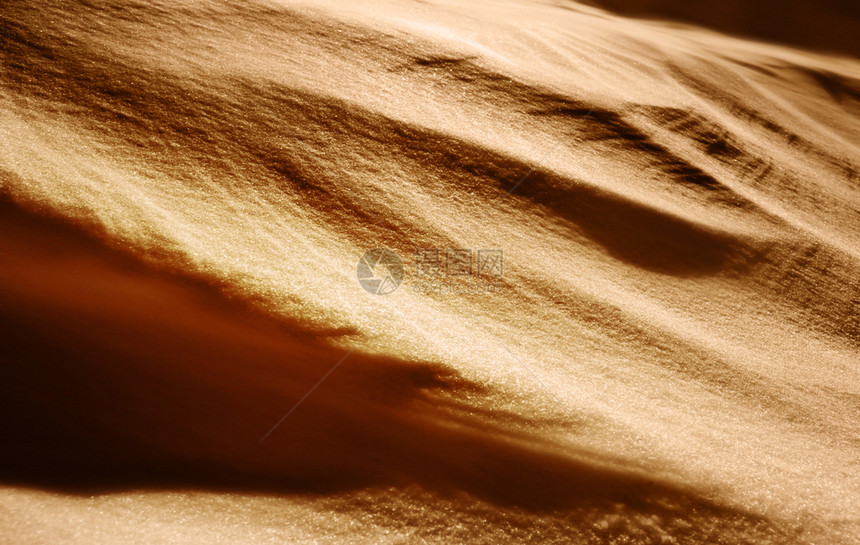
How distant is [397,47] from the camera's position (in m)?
1.74

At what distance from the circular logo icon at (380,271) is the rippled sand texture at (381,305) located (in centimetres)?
2

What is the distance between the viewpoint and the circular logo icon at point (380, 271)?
118cm

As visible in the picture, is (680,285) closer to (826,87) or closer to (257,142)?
(257,142)

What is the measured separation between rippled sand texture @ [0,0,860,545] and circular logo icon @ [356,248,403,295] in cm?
2

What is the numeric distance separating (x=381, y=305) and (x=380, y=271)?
0.09 meters

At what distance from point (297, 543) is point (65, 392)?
17.3 inches

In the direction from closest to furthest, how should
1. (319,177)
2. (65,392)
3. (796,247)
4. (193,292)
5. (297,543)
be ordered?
(297,543) < (65,392) < (193,292) < (319,177) < (796,247)

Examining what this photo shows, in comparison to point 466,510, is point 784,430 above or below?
above

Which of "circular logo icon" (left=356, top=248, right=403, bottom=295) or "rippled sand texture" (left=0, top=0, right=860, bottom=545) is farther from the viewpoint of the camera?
"circular logo icon" (left=356, top=248, right=403, bottom=295)

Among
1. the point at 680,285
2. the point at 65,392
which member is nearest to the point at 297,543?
the point at 65,392

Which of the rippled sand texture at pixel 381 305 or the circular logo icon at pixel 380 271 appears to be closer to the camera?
the rippled sand texture at pixel 381 305

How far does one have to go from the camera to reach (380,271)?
1.21 metres

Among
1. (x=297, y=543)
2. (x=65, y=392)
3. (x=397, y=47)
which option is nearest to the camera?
(x=297, y=543)

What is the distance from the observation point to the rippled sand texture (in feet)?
2.96
